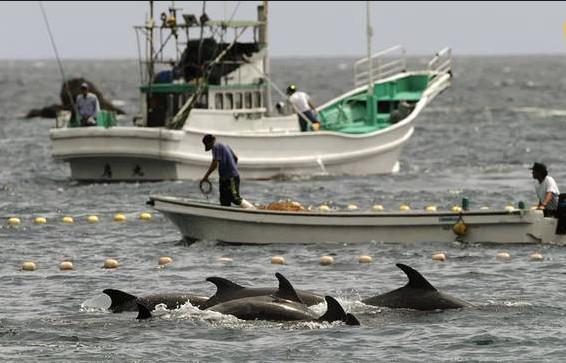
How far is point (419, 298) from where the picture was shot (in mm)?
19750

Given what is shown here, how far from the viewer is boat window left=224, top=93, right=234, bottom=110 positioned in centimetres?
3722

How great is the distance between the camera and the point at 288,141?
36.7 meters

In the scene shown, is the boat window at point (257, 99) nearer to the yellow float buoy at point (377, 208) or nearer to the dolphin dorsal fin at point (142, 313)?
the yellow float buoy at point (377, 208)

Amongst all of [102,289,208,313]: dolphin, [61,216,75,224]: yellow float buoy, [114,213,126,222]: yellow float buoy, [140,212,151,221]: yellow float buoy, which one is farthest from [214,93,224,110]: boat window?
[102,289,208,313]: dolphin

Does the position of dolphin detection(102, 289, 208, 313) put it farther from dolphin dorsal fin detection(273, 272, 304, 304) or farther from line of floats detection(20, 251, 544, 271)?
line of floats detection(20, 251, 544, 271)

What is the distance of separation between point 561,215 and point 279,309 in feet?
23.4

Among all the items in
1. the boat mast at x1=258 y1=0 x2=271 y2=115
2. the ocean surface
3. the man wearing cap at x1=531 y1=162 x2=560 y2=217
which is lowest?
the ocean surface

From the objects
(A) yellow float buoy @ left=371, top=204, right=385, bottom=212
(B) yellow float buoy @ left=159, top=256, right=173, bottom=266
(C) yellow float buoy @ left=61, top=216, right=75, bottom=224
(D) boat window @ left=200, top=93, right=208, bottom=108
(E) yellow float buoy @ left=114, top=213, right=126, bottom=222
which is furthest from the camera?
(D) boat window @ left=200, top=93, right=208, bottom=108

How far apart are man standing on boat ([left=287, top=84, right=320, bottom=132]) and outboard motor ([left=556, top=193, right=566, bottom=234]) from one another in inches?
521

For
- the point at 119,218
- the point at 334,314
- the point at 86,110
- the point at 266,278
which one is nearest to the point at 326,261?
the point at 266,278

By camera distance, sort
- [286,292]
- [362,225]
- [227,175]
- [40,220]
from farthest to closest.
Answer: [40,220] < [227,175] < [362,225] < [286,292]

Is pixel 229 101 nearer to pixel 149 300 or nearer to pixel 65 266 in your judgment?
pixel 65 266

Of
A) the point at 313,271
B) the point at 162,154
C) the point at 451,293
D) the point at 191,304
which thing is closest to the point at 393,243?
the point at 313,271

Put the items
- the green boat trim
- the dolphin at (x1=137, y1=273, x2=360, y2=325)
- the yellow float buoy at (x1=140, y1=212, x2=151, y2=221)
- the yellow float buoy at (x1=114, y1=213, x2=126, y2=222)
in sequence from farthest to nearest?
the green boat trim → the yellow float buoy at (x1=140, y1=212, x2=151, y2=221) → the yellow float buoy at (x1=114, y1=213, x2=126, y2=222) → the dolphin at (x1=137, y1=273, x2=360, y2=325)
